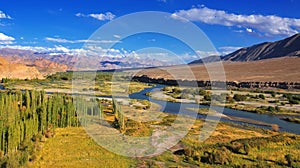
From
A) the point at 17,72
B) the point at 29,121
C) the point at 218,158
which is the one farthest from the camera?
the point at 17,72

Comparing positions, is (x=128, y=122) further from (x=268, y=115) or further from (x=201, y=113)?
(x=268, y=115)

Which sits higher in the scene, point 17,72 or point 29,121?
point 17,72

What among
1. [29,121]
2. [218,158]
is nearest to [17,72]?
[29,121]

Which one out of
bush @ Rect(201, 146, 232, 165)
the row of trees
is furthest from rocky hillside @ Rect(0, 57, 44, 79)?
bush @ Rect(201, 146, 232, 165)

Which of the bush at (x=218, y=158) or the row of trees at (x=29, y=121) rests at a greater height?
the row of trees at (x=29, y=121)

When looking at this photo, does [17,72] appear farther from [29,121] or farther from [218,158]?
[218,158]

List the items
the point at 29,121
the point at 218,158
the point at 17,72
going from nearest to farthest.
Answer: the point at 218,158, the point at 29,121, the point at 17,72

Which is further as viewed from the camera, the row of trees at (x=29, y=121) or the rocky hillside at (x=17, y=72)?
the rocky hillside at (x=17, y=72)

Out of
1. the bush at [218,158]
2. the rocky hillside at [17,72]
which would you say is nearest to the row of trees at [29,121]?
the bush at [218,158]

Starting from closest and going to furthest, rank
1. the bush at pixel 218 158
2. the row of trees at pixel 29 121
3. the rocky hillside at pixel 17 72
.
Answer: the bush at pixel 218 158 < the row of trees at pixel 29 121 < the rocky hillside at pixel 17 72

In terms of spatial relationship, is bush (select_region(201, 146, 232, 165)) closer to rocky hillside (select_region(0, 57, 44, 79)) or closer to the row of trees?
the row of trees

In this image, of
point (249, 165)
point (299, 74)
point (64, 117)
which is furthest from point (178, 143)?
point (299, 74)

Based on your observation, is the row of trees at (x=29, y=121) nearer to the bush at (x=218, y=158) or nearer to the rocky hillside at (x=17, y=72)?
the bush at (x=218, y=158)

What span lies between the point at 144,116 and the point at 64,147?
18931 mm
